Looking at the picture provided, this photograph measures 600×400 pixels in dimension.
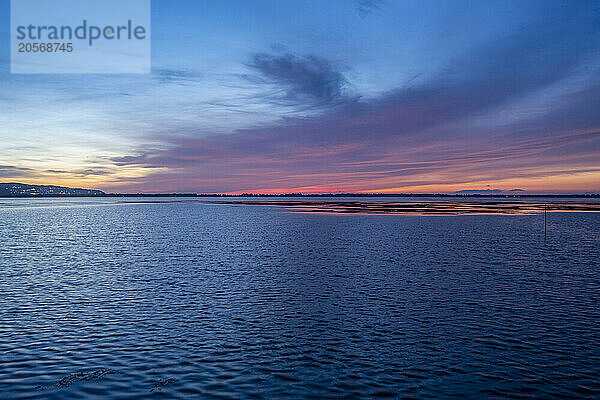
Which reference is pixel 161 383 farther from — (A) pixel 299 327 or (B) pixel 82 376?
(A) pixel 299 327

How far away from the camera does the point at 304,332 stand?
22047mm

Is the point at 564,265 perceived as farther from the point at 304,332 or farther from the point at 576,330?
the point at 304,332

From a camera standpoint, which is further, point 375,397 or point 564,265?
point 564,265

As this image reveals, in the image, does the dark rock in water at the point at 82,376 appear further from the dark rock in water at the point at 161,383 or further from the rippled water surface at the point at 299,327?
the dark rock in water at the point at 161,383

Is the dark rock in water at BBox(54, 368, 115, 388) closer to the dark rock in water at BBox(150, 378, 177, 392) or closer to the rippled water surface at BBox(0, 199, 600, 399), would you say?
the rippled water surface at BBox(0, 199, 600, 399)

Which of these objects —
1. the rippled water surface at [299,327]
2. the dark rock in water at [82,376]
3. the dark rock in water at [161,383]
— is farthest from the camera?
the rippled water surface at [299,327]

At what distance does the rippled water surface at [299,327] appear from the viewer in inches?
630

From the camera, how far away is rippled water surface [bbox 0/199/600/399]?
16.0 metres

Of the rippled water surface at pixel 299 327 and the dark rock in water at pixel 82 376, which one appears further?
the rippled water surface at pixel 299 327

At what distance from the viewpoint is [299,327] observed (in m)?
22.9

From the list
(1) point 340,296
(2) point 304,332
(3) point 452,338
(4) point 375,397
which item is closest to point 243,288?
(1) point 340,296

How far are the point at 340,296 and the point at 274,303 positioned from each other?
5048mm

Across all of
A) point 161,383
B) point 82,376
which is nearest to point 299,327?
point 161,383

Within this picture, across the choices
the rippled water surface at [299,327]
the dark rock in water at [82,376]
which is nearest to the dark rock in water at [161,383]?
the rippled water surface at [299,327]
